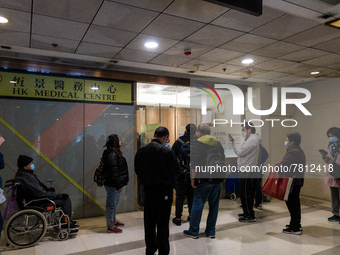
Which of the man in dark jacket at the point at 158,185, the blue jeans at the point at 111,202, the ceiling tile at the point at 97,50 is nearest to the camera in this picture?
the man in dark jacket at the point at 158,185

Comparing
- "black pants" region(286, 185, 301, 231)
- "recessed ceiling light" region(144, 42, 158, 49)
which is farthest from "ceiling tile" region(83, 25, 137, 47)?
"black pants" region(286, 185, 301, 231)

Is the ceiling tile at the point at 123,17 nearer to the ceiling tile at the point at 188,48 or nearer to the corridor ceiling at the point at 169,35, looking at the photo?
the corridor ceiling at the point at 169,35

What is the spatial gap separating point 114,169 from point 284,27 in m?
2.91

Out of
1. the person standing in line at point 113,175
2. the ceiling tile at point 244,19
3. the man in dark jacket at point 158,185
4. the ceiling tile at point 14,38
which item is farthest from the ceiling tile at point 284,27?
the ceiling tile at point 14,38

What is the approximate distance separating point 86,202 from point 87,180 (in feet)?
1.29

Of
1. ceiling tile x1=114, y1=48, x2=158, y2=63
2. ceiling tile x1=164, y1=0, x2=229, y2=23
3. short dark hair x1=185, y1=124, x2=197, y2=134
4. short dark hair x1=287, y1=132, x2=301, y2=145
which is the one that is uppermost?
ceiling tile x1=164, y1=0, x2=229, y2=23

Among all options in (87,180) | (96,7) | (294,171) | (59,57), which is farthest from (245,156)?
(59,57)

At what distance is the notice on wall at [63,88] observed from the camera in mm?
4211

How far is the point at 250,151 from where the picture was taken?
450 cm

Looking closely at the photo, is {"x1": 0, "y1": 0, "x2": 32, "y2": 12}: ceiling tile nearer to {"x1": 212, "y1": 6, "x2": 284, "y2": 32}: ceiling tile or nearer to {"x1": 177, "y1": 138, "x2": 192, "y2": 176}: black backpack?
{"x1": 212, "y1": 6, "x2": 284, "y2": 32}: ceiling tile

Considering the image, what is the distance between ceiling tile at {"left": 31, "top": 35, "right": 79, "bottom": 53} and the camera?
3492 mm

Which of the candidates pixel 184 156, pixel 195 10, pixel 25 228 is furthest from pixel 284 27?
pixel 25 228

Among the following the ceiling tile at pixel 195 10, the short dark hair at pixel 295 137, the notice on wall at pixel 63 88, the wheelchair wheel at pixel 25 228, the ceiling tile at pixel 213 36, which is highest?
the ceiling tile at pixel 195 10

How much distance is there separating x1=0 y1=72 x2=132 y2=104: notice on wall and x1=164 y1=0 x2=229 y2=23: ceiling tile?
8.10 ft
